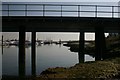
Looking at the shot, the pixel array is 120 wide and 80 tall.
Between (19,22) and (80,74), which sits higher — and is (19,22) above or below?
above

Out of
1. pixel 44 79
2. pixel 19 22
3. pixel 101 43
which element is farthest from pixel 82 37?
Answer: pixel 44 79

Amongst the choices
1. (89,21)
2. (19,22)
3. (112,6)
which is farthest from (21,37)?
(112,6)

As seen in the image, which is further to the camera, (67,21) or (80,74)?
(67,21)

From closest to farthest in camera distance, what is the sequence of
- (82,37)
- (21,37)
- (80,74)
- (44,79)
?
(44,79)
(80,74)
(21,37)
(82,37)

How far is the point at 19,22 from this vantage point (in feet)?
103

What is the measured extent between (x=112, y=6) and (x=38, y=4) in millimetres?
8393

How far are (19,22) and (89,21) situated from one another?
7918 mm

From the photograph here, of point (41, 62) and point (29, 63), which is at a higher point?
point (41, 62)

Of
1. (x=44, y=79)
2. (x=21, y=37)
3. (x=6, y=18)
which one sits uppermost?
(x=6, y=18)

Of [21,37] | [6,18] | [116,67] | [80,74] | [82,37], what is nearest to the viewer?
[80,74]

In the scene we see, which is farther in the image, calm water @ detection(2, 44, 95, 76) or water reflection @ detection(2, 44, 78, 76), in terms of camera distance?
calm water @ detection(2, 44, 95, 76)

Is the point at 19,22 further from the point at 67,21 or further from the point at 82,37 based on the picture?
the point at 82,37

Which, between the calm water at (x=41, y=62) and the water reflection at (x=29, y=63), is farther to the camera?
the calm water at (x=41, y=62)

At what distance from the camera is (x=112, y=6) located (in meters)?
31.7
